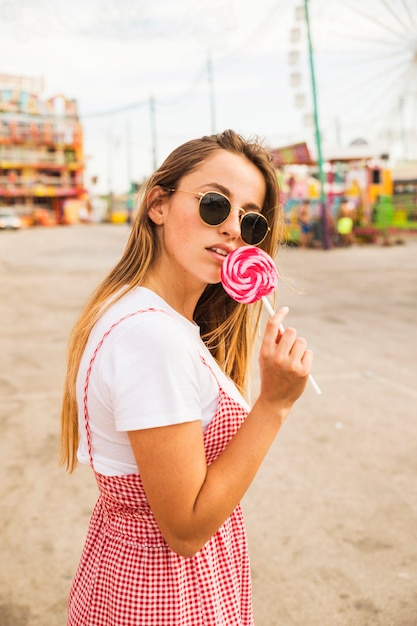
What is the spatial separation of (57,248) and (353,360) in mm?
18334

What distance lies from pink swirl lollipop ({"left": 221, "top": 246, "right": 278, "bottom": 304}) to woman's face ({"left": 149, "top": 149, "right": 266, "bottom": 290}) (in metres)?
0.03

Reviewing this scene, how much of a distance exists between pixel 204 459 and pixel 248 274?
1.34 ft

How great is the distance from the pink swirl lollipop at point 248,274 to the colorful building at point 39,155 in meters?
54.4

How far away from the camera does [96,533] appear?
1345 mm

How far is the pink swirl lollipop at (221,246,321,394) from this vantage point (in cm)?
130

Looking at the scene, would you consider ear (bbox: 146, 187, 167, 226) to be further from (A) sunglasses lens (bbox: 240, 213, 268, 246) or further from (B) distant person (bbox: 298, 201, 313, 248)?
(B) distant person (bbox: 298, 201, 313, 248)

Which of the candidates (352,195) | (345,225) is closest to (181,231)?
(345,225)

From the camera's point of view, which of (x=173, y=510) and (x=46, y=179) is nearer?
(x=173, y=510)

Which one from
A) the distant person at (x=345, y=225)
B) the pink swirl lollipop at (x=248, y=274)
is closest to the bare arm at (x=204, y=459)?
the pink swirl lollipop at (x=248, y=274)

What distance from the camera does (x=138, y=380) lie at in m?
1.07

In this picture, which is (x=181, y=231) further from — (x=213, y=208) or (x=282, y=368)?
(x=282, y=368)

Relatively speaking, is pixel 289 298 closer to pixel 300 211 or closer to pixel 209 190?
pixel 209 190

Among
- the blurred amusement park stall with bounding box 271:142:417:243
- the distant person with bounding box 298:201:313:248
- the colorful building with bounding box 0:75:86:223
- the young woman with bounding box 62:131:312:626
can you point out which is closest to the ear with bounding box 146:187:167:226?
the young woman with bounding box 62:131:312:626

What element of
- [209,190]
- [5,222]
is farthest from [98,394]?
[5,222]
